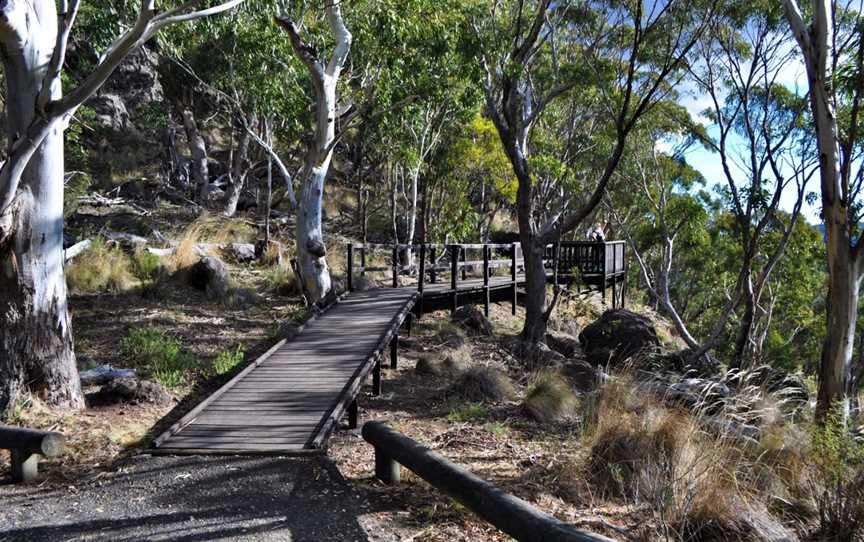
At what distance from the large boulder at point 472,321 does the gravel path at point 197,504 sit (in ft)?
28.5

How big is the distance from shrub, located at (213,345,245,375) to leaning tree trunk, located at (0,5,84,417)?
2.31 m

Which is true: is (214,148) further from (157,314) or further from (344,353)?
(344,353)

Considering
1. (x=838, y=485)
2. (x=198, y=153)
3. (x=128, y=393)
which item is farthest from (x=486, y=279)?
(x=198, y=153)

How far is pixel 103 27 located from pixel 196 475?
9.23 m

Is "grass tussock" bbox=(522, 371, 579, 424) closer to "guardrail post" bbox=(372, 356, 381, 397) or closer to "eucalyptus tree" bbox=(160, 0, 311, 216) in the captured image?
"guardrail post" bbox=(372, 356, 381, 397)

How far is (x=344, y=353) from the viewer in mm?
8398

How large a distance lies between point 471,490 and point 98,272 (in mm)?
11070

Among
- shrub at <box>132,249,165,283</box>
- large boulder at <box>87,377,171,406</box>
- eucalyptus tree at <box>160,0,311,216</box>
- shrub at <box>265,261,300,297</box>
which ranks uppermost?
eucalyptus tree at <box>160,0,311,216</box>

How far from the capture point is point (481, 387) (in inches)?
334

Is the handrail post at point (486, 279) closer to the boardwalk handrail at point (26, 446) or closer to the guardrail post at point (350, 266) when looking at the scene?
the guardrail post at point (350, 266)

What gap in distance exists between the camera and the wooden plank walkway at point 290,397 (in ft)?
18.1

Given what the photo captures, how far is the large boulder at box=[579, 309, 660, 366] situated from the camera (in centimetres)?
1480

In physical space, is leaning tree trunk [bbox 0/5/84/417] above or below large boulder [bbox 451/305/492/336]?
above

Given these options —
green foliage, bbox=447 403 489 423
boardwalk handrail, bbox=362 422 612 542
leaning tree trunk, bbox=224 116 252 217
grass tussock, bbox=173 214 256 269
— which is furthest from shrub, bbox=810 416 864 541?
leaning tree trunk, bbox=224 116 252 217
